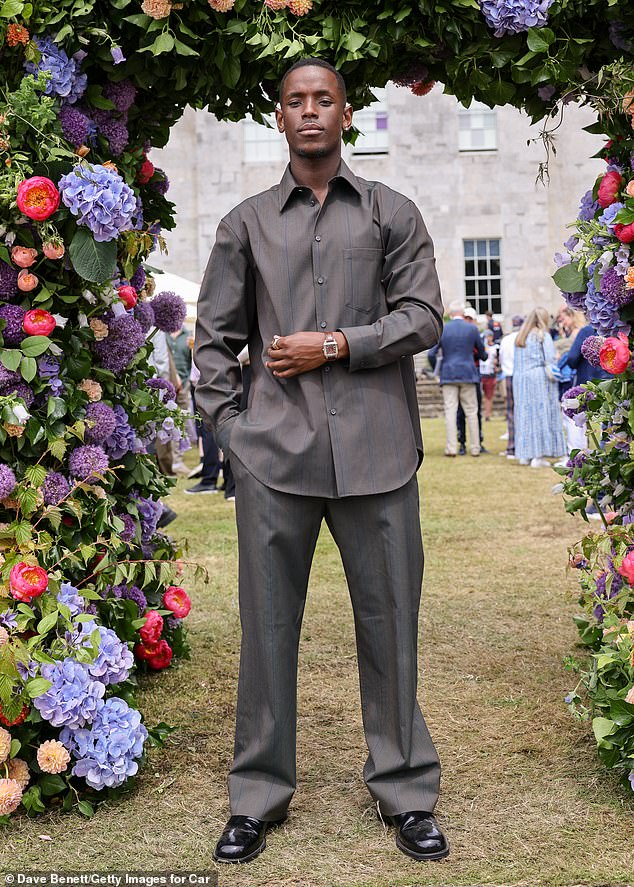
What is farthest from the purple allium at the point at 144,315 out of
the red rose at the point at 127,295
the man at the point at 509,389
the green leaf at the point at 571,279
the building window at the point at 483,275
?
the building window at the point at 483,275

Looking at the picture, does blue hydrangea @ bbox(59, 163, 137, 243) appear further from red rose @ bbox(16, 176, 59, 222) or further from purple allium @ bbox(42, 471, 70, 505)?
purple allium @ bbox(42, 471, 70, 505)

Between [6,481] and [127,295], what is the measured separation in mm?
961

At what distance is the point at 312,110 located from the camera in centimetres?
308

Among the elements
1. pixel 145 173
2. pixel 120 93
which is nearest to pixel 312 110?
pixel 120 93

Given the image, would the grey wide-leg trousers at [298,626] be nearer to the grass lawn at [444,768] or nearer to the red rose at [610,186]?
the grass lawn at [444,768]

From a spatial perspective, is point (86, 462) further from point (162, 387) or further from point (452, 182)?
point (452, 182)

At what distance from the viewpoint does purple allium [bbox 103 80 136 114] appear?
3834mm

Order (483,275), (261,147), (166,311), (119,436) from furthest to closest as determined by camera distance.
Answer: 1. (483,275)
2. (261,147)
3. (166,311)
4. (119,436)

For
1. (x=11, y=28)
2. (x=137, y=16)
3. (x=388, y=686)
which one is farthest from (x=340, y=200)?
(x=388, y=686)

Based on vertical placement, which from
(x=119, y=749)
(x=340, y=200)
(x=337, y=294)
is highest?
(x=340, y=200)

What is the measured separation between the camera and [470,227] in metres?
26.1

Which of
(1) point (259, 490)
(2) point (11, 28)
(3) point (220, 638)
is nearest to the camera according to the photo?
(1) point (259, 490)

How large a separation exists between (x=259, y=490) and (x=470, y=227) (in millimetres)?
23967

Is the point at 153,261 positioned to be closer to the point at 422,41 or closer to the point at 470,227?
the point at 470,227
